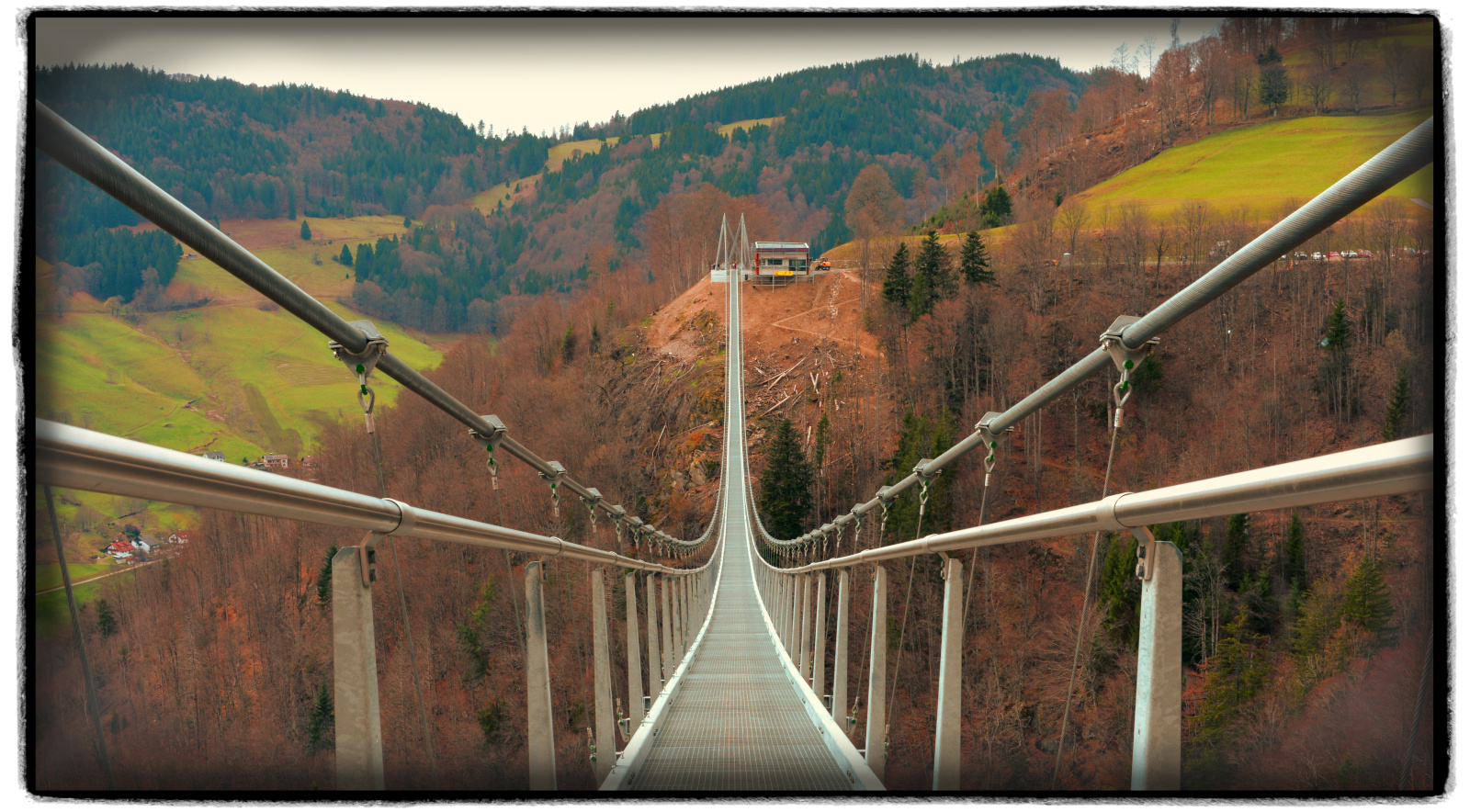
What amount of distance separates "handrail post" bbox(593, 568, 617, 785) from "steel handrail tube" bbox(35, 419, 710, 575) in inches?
92.7

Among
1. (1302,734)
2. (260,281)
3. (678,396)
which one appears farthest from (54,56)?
(678,396)

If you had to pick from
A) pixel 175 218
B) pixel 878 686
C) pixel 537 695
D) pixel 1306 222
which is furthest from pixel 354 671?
pixel 878 686

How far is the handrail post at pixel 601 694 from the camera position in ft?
11.4

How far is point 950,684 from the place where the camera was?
2.31 metres

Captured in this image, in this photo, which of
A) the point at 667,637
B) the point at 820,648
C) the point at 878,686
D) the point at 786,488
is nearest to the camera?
the point at 878,686

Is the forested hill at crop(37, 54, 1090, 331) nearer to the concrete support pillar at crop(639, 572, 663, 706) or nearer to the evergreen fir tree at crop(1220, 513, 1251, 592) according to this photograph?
the concrete support pillar at crop(639, 572, 663, 706)

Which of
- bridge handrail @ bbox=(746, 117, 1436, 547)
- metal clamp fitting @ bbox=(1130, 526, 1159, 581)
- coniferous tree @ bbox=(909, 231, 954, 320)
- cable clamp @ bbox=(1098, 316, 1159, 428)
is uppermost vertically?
coniferous tree @ bbox=(909, 231, 954, 320)

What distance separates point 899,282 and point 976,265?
14.4ft

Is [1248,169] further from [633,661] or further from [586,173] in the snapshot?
[586,173]

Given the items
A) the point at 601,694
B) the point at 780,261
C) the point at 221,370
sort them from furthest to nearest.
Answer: the point at 780,261, the point at 221,370, the point at 601,694

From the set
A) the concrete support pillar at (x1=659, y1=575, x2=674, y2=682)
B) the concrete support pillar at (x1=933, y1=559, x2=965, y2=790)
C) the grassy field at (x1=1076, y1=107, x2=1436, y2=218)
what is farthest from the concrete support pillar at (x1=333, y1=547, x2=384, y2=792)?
the grassy field at (x1=1076, y1=107, x2=1436, y2=218)

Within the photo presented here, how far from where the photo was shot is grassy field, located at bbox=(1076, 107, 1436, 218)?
1441 cm

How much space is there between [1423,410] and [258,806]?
219cm

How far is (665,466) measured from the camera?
39.3 m
